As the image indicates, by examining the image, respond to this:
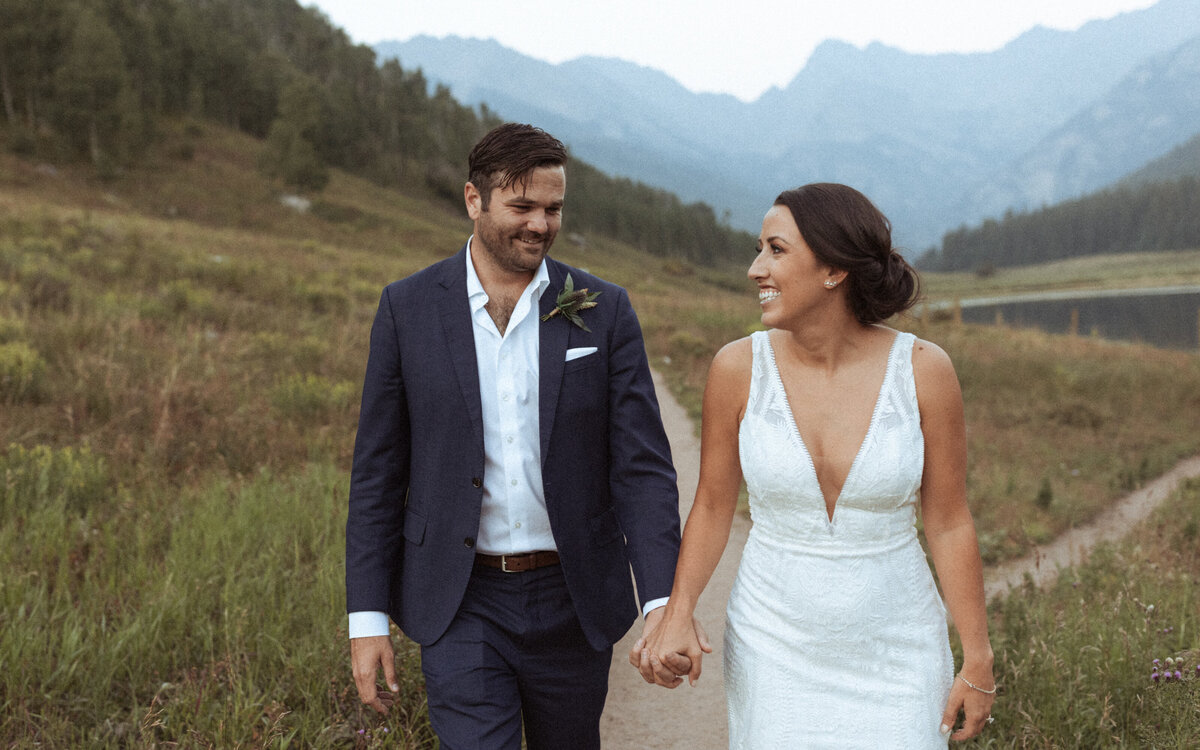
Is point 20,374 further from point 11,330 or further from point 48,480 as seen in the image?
point 48,480

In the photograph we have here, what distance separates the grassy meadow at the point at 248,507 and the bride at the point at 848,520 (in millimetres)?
1535

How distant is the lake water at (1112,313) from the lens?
162 feet

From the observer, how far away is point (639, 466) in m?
2.65

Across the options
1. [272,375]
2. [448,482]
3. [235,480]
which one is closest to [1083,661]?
[448,482]

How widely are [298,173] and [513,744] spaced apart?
51.4 meters

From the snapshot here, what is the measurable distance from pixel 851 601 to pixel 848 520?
0.72 feet

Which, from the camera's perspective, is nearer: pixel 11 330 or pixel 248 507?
pixel 248 507

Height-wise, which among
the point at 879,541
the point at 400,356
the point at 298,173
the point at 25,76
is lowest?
the point at 879,541

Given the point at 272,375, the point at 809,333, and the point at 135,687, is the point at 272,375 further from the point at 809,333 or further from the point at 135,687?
the point at 809,333

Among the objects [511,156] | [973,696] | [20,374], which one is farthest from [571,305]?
[20,374]

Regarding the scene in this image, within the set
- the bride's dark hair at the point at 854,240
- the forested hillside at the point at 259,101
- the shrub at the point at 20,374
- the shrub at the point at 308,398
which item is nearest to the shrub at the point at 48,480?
the shrub at the point at 20,374

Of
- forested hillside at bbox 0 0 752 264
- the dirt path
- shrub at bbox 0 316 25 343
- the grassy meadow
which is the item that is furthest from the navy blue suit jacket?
forested hillside at bbox 0 0 752 264

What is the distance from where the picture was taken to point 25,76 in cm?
4441

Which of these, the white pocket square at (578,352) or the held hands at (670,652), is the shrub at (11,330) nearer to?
the white pocket square at (578,352)
